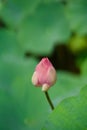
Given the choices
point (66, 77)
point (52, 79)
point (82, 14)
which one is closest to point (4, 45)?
point (82, 14)

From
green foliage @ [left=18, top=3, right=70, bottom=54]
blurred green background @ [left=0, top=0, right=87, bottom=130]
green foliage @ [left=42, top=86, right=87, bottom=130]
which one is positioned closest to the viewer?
green foliage @ [left=42, top=86, right=87, bottom=130]

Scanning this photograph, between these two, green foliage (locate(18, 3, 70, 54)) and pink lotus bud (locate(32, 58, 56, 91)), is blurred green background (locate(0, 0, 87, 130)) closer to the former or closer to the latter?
green foliage (locate(18, 3, 70, 54))

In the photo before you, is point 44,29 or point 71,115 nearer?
point 71,115

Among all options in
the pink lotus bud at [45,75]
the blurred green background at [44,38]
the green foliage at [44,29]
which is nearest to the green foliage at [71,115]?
the pink lotus bud at [45,75]

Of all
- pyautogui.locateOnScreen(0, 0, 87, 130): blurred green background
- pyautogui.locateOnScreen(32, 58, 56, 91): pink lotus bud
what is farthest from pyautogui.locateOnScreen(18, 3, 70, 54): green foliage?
pyautogui.locateOnScreen(32, 58, 56, 91): pink lotus bud

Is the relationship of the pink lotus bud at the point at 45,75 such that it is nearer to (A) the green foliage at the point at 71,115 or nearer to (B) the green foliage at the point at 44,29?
(A) the green foliage at the point at 71,115

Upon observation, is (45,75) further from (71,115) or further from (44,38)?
(44,38)

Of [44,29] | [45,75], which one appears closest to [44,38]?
[44,29]
